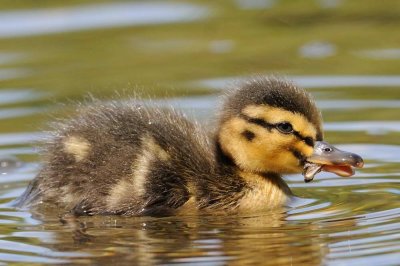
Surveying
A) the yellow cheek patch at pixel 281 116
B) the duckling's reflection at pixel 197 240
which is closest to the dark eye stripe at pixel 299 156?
the yellow cheek patch at pixel 281 116

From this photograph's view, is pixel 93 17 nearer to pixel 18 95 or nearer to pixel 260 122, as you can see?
pixel 18 95

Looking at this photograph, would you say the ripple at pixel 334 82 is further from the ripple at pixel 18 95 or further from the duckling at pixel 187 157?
the duckling at pixel 187 157

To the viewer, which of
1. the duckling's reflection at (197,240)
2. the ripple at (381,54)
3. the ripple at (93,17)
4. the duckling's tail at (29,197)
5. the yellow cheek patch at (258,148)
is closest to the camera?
the duckling's reflection at (197,240)

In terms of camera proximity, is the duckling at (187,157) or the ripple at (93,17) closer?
the duckling at (187,157)

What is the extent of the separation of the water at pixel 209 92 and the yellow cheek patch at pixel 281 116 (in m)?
0.38

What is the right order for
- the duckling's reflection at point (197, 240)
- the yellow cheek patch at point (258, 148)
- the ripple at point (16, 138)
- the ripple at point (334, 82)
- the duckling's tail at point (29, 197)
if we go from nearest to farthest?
the duckling's reflection at point (197, 240) < the yellow cheek patch at point (258, 148) < the duckling's tail at point (29, 197) < the ripple at point (16, 138) < the ripple at point (334, 82)

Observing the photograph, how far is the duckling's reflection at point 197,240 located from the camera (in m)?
5.59

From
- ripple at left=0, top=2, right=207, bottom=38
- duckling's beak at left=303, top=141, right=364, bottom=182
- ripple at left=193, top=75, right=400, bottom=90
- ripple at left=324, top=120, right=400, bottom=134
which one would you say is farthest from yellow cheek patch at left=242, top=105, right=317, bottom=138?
ripple at left=0, top=2, right=207, bottom=38

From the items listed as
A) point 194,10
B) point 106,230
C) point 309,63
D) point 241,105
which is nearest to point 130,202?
point 106,230

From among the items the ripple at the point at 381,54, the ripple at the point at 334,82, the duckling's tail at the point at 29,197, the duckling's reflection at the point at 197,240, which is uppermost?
the ripple at the point at 381,54

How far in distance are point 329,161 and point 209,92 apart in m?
2.55

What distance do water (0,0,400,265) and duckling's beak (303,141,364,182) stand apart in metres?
0.15

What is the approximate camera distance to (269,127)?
6.50 metres

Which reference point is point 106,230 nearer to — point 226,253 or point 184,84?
point 226,253
